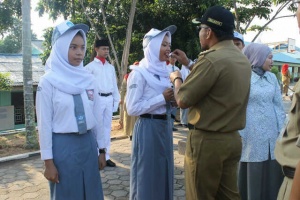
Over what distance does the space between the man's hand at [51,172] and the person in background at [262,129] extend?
1.76 m

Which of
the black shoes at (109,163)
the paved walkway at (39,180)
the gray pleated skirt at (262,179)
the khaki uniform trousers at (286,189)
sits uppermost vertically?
the khaki uniform trousers at (286,189)

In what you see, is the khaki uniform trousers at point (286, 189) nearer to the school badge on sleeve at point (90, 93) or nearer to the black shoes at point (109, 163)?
the school badge on sleeve at point (90, 93)

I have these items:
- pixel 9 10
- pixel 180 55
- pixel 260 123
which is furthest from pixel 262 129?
pixel 9 10

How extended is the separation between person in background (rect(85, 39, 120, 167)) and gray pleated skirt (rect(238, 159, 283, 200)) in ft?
7.85

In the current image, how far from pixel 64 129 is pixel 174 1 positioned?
8397 millimetres

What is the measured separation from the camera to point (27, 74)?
231 inches

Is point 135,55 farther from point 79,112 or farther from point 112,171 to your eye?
point 79,112

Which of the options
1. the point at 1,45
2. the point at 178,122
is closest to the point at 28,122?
the point at 178,122

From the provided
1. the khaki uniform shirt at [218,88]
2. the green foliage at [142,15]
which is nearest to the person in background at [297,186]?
the khaki uniform shirt at [218,88]

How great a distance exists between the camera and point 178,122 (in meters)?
8.62

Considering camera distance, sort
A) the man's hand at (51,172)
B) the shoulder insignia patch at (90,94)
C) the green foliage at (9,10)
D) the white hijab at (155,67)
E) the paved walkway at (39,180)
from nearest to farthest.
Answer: the man's hand at (51,172)
the shoulder insignia patch at (90,94)
the white hijab at (155,67)
the paved walkway at (39,180)
the green foliage at (9,10)

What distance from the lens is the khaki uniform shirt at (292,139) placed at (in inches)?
51.0

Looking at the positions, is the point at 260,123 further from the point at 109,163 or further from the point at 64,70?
the point at 109,163

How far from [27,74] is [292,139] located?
17.9ft
